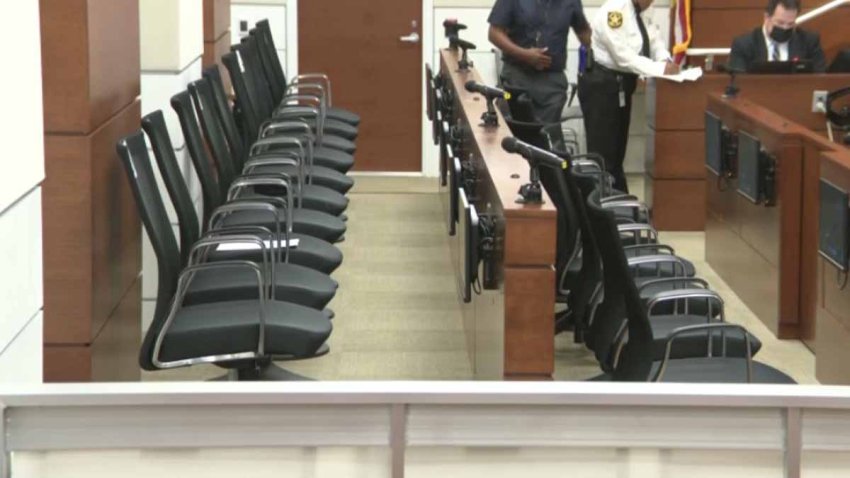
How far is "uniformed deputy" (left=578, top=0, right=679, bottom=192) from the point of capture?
9477 mm

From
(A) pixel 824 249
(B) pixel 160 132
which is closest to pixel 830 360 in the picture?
(A) pixel 824 249

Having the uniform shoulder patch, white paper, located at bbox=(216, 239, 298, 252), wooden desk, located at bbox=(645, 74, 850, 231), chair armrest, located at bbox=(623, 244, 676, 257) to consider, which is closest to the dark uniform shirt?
the uniform shoulder patch

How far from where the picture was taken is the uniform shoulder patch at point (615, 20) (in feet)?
31.1

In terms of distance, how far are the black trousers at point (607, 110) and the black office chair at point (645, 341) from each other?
15.0ft

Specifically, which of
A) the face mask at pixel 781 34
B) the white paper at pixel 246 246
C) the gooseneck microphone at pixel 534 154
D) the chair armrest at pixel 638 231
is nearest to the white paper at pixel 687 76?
the face mask at pixel 781 34

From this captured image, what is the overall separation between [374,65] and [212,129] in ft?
17.8

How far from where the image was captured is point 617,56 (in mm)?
9539

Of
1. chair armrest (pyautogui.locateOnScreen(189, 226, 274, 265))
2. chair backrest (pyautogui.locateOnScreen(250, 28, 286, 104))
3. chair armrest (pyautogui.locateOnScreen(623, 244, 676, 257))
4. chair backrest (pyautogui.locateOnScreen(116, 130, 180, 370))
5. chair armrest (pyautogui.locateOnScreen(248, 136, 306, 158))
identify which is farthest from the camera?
chair backrest (pyautogui.locateOnScreen(250, 28, 286, 104))

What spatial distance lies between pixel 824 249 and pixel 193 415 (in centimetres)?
417

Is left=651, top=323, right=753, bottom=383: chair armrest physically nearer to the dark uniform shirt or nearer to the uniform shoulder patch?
the uniform shoulder patch

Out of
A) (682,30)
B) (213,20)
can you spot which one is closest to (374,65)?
(682,30)

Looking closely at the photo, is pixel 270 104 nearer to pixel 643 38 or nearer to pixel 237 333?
pixel 643 38

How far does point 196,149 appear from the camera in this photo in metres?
6.18

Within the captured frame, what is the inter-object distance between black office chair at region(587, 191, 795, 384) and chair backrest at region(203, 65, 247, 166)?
251cm
